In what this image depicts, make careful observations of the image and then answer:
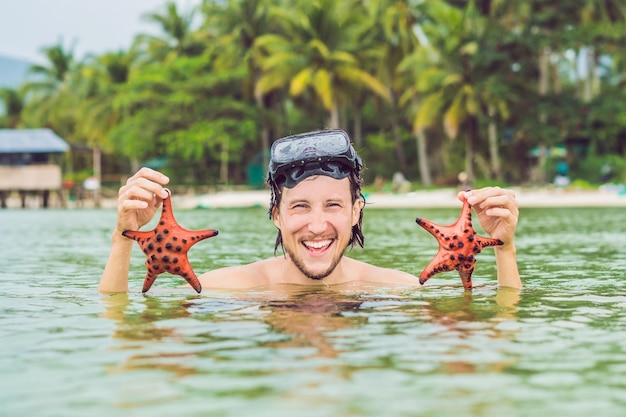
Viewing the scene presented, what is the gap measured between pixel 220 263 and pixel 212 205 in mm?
30952

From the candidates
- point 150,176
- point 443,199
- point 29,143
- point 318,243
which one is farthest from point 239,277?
point 29,143

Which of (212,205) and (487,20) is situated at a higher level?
(487,20)

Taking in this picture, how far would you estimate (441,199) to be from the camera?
42.5 meters

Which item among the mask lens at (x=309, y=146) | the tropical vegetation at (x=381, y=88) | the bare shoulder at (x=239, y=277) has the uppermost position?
the tropical vegetation at (x=381, y=88)

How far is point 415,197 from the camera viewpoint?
146 feet

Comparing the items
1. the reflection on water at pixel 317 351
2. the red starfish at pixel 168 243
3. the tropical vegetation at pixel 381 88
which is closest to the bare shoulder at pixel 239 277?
the reflection on water at pixel 317 351

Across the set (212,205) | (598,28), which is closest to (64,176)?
(212,205)

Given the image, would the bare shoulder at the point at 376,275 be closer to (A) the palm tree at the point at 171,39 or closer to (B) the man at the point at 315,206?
(B) the man at the point at 315,206

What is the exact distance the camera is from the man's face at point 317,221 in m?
6.28

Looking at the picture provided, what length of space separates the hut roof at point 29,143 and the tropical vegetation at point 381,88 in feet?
→ 7.83

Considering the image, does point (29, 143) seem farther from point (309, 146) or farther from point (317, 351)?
point (317, 351)

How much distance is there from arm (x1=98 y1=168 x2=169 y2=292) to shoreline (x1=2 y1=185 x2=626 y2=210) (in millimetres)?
30676

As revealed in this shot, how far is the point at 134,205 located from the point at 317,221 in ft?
3.69

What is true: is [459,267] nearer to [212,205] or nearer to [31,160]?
[212,205]
